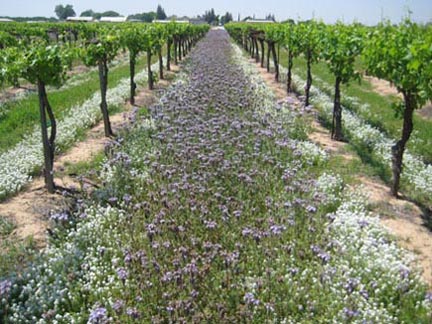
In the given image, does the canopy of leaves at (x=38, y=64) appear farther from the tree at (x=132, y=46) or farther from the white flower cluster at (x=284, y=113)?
the tree at (x=132, y=46)

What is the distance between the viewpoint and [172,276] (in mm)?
6203

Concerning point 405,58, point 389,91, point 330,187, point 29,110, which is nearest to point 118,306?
point 330,187

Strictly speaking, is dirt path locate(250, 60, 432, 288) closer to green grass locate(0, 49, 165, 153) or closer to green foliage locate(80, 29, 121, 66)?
green foliage locate(80, 29, 121, 66)

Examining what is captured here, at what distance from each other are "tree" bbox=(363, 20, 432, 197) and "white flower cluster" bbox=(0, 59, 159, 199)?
7.85 m

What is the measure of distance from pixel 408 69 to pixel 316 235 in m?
3.52

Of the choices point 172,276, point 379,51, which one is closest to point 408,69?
point 379,51

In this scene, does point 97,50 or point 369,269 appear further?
point 97,50

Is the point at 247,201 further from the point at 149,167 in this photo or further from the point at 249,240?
the point at 149,167

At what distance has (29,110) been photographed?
16.0m

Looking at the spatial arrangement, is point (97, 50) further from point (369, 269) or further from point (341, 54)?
point (369, 269)

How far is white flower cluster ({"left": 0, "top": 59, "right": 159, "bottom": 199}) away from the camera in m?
9.85

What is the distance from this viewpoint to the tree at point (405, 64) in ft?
25.0

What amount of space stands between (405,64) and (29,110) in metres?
12.6

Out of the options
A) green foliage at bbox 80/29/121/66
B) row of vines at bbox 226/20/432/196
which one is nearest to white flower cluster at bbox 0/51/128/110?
green foliage at bbox 80/29/121/66
